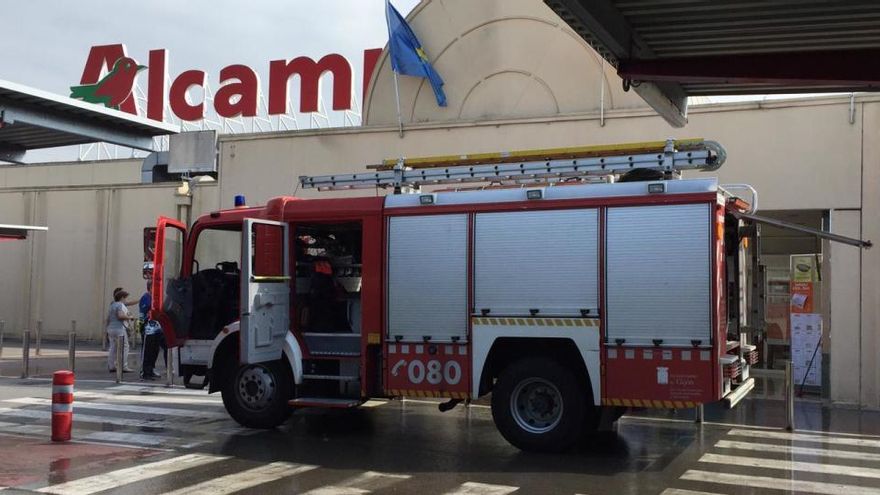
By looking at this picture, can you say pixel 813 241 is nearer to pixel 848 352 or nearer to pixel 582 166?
pixel 848 352

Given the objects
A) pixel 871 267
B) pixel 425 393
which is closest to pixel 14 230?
pixel 425 393

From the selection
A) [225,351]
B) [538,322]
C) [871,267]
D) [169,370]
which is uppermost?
[871,267]

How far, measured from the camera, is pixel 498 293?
8805mm

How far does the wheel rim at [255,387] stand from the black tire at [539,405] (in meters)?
2.82

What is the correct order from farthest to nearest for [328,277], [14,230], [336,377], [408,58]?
1. [408,58]
2. [14,230]
3. [328,277]
4. [336,377]

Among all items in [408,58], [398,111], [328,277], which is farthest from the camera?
[398,111]

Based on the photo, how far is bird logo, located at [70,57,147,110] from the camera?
33.3 meters

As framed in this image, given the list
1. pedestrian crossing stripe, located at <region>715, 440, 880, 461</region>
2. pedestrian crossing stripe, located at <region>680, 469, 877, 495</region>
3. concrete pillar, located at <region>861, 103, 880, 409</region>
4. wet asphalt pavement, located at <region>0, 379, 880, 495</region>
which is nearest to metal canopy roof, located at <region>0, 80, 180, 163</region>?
wet asphalt pavement, located at <region>0, 379, 880, 495</region>

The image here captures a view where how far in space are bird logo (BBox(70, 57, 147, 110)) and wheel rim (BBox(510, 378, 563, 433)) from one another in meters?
28.9

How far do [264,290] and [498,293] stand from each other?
276 cm

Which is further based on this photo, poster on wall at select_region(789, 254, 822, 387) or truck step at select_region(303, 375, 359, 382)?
poster on wall at select_region(789, 254, 822, 387)

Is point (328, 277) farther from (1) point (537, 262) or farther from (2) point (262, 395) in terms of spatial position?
(1) point (537, 262)

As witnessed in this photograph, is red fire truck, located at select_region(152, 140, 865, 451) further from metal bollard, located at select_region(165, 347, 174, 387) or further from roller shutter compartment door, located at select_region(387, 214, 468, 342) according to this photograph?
metal bollard, located at select_region(165, 347, 174, 387)

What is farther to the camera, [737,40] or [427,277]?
[427,277]
